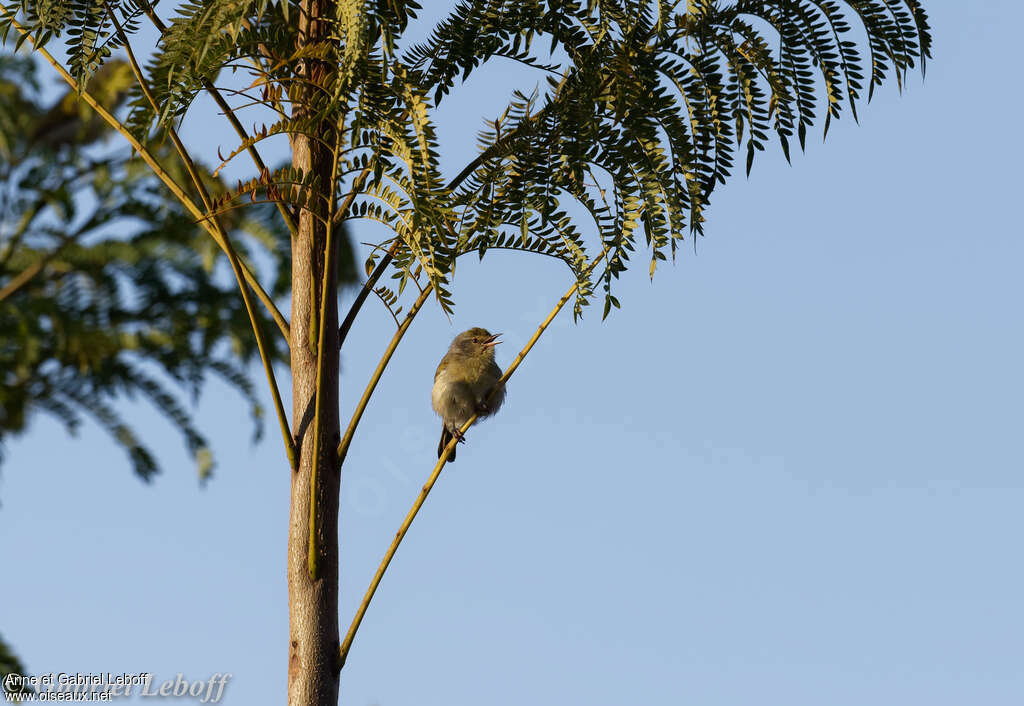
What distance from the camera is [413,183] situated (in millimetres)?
3824

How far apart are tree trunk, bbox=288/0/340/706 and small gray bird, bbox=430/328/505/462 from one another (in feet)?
9.45

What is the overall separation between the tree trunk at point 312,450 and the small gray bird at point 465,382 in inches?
113

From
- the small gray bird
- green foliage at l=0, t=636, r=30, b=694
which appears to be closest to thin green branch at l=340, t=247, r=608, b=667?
the small gray bird

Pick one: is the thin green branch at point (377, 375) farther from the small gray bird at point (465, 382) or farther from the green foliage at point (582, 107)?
the small gray bird at point (465, 382)

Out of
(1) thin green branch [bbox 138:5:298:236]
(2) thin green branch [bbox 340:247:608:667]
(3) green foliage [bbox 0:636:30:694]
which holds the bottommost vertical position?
(3) green foliage [bbox 0:636:30:694]

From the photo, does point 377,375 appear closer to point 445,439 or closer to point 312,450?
point 312,450

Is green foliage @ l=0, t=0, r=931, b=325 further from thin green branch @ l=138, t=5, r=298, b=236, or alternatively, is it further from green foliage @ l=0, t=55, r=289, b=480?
green foliage @ l=0, t=55, r=289, b=480

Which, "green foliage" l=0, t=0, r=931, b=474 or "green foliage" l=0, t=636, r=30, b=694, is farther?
"green foliage" l=0, t=636, r=30, b=694

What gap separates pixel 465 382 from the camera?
7.61 m

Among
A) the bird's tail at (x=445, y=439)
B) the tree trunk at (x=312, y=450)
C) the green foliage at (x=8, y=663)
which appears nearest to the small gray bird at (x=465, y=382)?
the bird's tail at (x=445, y=439)

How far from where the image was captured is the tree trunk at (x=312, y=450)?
428cm

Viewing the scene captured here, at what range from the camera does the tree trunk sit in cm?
428

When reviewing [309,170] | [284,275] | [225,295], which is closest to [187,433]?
[225,295]

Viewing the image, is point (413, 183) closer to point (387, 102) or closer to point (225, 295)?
point (387, 102)
